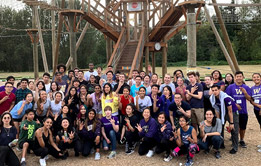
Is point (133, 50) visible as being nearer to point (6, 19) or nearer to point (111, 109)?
point (111, 109)

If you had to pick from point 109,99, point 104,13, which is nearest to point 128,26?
point 104,13

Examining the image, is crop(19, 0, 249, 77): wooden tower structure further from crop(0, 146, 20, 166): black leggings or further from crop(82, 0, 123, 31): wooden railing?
crop(0, 146, 20, 166): black leggings

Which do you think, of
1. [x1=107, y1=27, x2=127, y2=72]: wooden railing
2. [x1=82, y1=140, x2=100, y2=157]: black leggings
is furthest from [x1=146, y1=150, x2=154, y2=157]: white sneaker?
[x1=107, y1=27, x2=127, y2=72]: wooden railing

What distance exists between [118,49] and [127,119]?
29.5ft

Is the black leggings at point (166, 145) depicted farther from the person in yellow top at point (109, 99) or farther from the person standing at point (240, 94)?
the person standing at point (240, 94)

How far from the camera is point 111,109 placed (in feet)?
18.6

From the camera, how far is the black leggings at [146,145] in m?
5.33

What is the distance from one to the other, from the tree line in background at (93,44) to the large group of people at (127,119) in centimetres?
3757

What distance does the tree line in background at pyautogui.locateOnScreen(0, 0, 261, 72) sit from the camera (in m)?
43.3

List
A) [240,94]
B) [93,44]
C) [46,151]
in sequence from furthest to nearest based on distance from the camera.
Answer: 1. [93,44]
2. [240,94]
3. [46,151]

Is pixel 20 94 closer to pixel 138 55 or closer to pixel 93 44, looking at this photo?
pixel 138 55

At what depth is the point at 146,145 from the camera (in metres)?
5.39

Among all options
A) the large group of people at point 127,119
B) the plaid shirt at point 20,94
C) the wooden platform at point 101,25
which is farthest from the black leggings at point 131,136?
the wooden platform at point 101,25

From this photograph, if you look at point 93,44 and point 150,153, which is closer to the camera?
point 150,153
